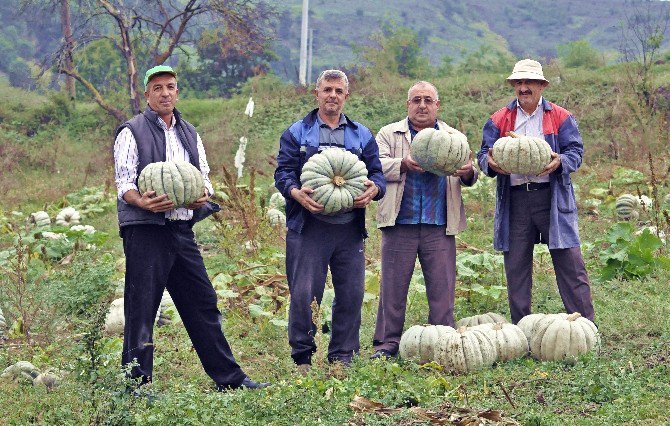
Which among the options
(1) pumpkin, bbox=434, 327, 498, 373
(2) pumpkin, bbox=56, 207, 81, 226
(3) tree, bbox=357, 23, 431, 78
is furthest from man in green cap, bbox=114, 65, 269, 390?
(3) tree, bbox=357, 23, 431, 78

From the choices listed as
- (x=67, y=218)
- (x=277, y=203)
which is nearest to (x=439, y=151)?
(x=277, y=203)

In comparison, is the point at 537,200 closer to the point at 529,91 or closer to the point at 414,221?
the point at 529,91

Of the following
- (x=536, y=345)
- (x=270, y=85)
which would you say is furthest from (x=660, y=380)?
(x=270, y=85)

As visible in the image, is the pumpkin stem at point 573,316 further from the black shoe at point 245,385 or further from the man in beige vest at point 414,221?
the black shoe at point 245,385

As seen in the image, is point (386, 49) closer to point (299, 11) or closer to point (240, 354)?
point (240, 354)

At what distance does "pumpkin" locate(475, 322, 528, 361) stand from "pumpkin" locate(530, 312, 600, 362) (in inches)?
3.5

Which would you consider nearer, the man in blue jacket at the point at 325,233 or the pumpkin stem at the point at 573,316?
the man in blue jacket at the point at 325,233

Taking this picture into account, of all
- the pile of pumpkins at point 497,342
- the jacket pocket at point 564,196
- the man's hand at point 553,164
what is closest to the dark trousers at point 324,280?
the pile of pumpkins at point 497,342

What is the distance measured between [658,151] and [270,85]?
17409mm

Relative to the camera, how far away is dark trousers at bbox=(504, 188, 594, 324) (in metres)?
7.92

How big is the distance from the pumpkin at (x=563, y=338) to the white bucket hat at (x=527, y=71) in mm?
1893

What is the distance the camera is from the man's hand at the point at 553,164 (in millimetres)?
7633

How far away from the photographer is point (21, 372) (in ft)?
23.5

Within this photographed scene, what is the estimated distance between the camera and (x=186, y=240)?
6.75 m
